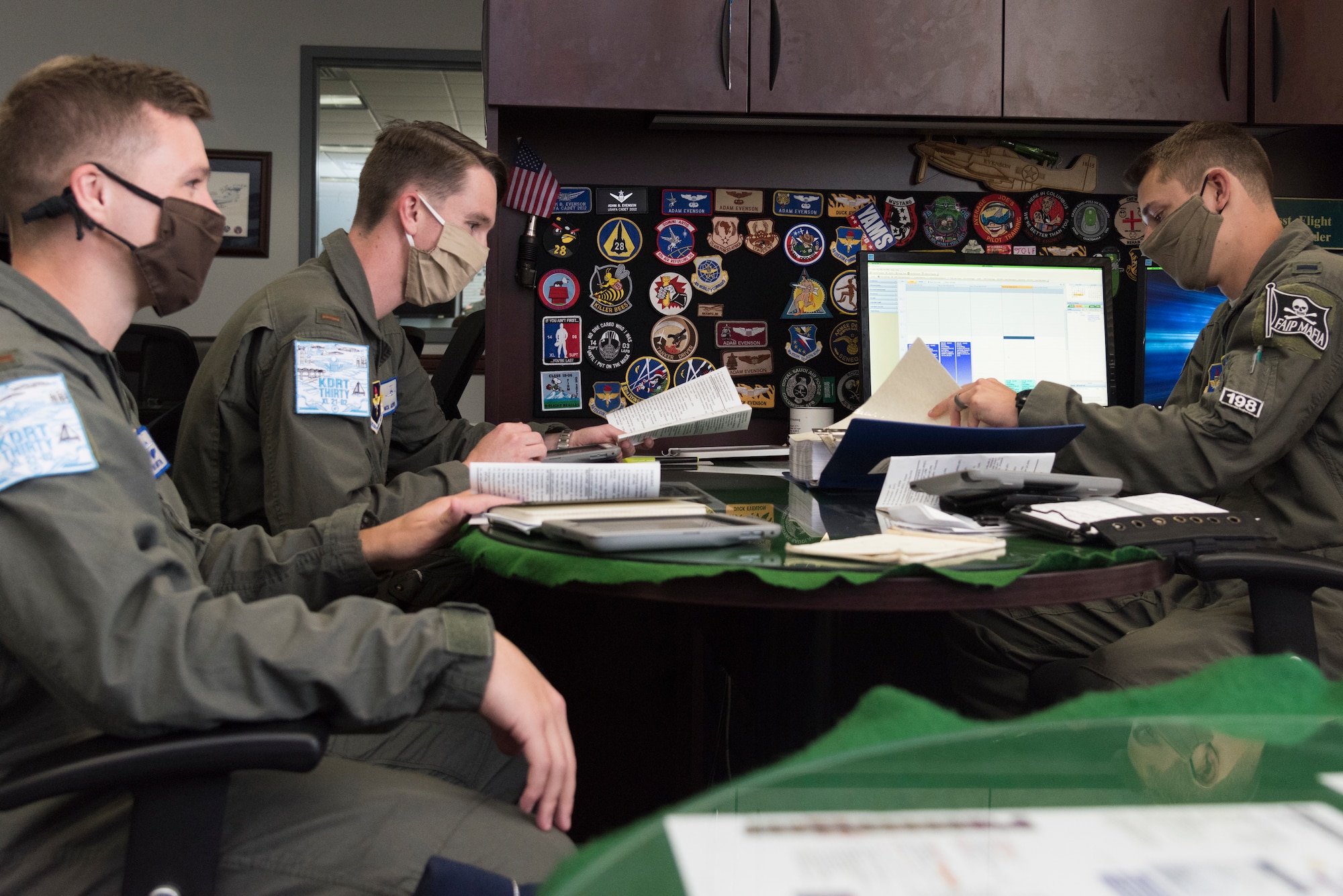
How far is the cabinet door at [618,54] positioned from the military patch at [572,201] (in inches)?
10.3

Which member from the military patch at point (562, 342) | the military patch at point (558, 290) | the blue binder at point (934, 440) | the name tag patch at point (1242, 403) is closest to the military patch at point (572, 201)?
the military patch at point (558, 290)

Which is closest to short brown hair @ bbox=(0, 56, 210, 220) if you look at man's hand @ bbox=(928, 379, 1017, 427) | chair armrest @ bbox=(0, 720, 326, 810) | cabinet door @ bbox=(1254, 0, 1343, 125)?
chair armrest @ bbox=(0, 720, 326, 810)

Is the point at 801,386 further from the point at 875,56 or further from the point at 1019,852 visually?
the point at 1019,852

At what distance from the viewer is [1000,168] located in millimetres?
2256

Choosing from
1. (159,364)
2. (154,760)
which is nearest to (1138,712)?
(154,760)

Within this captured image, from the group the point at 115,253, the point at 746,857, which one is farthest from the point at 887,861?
the point at 115,253

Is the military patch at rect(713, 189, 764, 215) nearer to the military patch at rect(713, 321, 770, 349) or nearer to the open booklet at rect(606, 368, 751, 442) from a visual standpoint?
the military patch at rect(713, 321, 770, 349)

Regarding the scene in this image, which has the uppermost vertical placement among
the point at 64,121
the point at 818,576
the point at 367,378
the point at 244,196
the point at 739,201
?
the point at 244,196

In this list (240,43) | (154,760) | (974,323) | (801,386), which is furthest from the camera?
(240,43)

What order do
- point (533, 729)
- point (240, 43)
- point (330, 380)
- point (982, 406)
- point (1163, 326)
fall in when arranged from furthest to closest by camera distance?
point (240, 43) → point (1163, 326) → point (982, 406) → point (330, 380) → point (533, 729)

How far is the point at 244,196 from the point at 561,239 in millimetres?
2795

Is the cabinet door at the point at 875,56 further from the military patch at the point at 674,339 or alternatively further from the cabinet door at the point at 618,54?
the military patch at the point at 674,339

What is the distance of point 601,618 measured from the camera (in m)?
1.82

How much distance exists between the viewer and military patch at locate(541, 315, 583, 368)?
2178 mm
